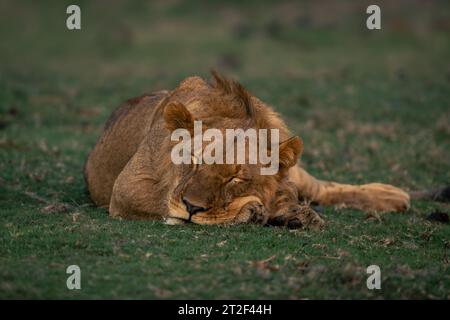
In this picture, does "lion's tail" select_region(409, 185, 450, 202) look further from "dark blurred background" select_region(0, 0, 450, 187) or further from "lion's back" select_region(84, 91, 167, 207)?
"lion's back" select_region(84, 91, 167, 207)

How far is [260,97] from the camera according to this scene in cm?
Answer: 1367

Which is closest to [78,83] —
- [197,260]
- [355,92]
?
[355,92]

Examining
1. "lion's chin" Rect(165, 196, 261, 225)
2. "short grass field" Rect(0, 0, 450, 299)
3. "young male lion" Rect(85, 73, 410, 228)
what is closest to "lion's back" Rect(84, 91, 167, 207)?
"young male lion" Rect(85, 73, 410, 228)

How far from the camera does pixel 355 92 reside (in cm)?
1425

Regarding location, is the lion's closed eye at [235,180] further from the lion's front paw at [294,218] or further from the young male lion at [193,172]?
the lion's front paw at [294,218]

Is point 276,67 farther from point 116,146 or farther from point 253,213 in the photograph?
point 253,213

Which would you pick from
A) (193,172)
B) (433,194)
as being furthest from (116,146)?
(433,194)

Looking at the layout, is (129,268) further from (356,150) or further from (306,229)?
(356,150)

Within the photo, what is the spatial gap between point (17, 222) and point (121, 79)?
9685 mm

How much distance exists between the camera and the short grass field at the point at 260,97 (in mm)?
5309

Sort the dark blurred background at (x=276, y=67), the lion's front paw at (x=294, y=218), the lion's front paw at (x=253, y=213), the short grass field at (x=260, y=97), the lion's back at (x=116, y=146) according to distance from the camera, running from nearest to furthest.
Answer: the short grass field at (x=260, y=97), the lion's front paw at (x=253, y=213), the lion's front paw at (x=294, y=218), the lion's back at (x=116, y=146), the dark blurred background at (x=276, y=67)

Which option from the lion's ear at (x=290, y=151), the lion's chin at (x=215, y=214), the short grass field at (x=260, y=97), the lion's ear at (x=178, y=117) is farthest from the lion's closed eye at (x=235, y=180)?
the lion's ear at (x=178, y=117)

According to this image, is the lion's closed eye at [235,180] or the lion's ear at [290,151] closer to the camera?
the lion's closed eye at [235,180]

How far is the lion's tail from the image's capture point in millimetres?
8727
